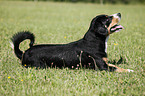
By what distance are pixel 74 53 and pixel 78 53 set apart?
0.32ft

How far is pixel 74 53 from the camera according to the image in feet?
13.4

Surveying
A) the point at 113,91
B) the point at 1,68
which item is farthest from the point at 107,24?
the point at 1,68

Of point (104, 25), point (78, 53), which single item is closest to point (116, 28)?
point (104, 25)

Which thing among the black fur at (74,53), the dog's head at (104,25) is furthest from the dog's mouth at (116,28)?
the black fur at (74,53)

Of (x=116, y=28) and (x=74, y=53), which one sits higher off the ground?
(x=116, y=28)

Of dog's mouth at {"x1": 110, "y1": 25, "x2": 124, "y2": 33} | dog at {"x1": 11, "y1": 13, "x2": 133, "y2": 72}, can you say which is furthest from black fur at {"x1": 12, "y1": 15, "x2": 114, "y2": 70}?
dog's mouth at {"x1": 110, "y1": 25, "x2": 124, "y2": 33}

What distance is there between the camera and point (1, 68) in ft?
13.5

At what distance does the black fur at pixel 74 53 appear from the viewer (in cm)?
399

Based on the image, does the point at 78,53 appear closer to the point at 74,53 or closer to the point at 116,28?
the point at 74,53

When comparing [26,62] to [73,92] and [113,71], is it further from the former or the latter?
[113,71]

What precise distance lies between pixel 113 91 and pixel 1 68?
8.77ft

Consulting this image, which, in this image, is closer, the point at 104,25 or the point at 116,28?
the point at 104,25

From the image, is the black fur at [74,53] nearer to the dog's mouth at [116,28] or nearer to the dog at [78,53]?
the dog at [78,53]

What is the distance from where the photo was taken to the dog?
3.99 meters
